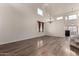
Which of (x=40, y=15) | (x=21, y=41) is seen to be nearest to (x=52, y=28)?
(x=40, y=15)

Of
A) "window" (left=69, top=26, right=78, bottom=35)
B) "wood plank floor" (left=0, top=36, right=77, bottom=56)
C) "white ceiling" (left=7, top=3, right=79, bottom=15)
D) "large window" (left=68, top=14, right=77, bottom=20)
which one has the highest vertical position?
"white ceiling" (left=7, top=3, right=79, bottom=15)

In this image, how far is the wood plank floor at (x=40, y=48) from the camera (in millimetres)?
2775

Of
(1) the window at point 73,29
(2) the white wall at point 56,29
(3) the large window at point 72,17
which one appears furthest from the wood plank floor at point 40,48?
(3) the large window at point 72,17

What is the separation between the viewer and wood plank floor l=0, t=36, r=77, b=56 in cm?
278

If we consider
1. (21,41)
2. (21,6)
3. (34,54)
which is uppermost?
(21,6)

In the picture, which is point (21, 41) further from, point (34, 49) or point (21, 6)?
point (21, 6)

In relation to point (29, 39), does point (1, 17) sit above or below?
above

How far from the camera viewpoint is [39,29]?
299 centimetres

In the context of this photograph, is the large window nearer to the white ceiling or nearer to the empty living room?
the empty living room

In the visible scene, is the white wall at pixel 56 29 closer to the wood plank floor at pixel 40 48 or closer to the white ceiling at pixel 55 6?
the wood plank floor at pixel 40 48

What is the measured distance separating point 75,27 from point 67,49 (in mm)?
525

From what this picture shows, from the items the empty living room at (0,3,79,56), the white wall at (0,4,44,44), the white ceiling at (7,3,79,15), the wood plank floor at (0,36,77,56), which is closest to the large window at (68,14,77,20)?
the empty living room at (0,3,79,56)

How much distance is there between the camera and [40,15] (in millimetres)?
2945

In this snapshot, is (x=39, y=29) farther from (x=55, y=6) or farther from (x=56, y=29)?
(x=55, y=6)
